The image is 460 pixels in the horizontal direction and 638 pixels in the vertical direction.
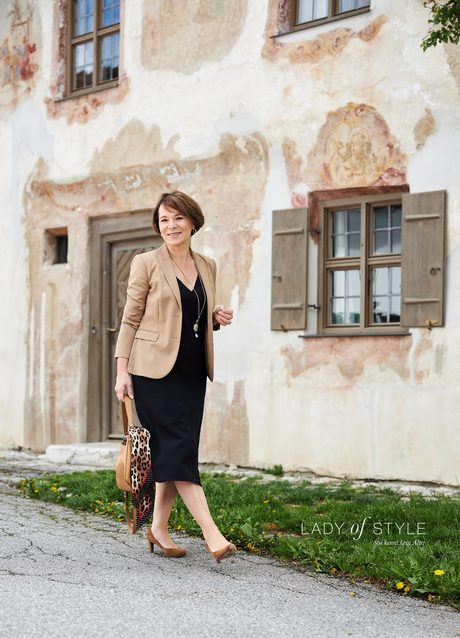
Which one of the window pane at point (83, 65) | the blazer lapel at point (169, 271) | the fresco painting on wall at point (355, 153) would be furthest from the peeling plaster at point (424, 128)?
the window pane at point (83, 65)

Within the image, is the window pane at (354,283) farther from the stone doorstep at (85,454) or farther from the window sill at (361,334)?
the stone doorstep at (85,454)

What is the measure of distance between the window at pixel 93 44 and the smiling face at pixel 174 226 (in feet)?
23.7

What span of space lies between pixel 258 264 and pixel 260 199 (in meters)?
0.66

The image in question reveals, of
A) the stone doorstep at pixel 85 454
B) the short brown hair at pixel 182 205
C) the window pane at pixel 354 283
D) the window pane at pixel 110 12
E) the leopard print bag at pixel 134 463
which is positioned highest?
the window pane at pixel 110 12

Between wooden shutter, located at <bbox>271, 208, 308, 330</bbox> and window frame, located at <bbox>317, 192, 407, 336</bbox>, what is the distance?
0.17 metres

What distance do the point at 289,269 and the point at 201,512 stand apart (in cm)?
550

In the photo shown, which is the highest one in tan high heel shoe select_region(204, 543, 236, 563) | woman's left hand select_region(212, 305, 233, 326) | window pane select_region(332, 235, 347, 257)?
window pane select_region(332, 235, 347, 257)

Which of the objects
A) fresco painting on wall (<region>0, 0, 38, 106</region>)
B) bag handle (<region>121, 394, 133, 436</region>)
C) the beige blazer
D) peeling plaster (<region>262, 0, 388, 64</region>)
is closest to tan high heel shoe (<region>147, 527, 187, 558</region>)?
bag handle (<region>121, 394, 133, 436</region>)

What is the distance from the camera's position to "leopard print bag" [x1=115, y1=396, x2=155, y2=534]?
18.1 feet

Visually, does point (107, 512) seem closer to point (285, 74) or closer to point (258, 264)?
point (258, 264)

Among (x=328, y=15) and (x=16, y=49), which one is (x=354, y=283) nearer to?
(x=328, y=15)

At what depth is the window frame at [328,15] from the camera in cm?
1027

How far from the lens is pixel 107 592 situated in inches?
187

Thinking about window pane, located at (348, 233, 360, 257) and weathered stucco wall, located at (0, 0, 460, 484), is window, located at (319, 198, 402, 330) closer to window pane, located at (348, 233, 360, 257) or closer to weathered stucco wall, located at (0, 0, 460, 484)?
window pane, located at (348, 233, 360, 257)
